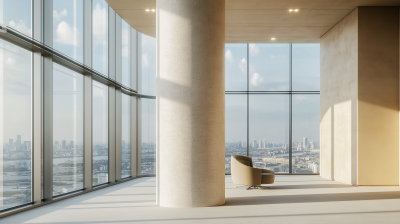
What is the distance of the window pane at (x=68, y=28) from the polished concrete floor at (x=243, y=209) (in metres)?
3.14

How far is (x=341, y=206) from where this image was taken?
243 inches

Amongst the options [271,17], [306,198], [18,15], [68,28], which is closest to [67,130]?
[68,28]

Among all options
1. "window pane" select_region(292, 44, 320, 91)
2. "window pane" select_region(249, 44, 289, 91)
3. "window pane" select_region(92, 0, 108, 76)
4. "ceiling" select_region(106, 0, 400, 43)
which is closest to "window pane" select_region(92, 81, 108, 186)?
"window pane" select_region(92, 0, 108, 76)

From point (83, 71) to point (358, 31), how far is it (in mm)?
7224

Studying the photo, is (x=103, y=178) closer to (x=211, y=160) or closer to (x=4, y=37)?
(x=211, y=160)

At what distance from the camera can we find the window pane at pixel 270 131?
12.7 m

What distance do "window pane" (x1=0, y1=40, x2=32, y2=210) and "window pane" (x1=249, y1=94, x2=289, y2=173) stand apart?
8321 mm

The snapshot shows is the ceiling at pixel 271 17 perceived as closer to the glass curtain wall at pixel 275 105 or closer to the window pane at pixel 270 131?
the glass curtain wall at pixel 275 105

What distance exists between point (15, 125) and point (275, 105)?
30.1 feet

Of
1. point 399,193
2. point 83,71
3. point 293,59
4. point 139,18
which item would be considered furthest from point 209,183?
point 293,59

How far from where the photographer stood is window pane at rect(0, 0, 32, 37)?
548cm

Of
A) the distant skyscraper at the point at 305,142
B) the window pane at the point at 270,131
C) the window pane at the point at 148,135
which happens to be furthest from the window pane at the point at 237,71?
the window pane at the point at 148,135

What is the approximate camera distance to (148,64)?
38.7ft

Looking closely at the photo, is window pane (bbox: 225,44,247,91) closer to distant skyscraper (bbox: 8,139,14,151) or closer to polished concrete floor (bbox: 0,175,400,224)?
polished concrete floor (bbox: 0,175,400,224)
